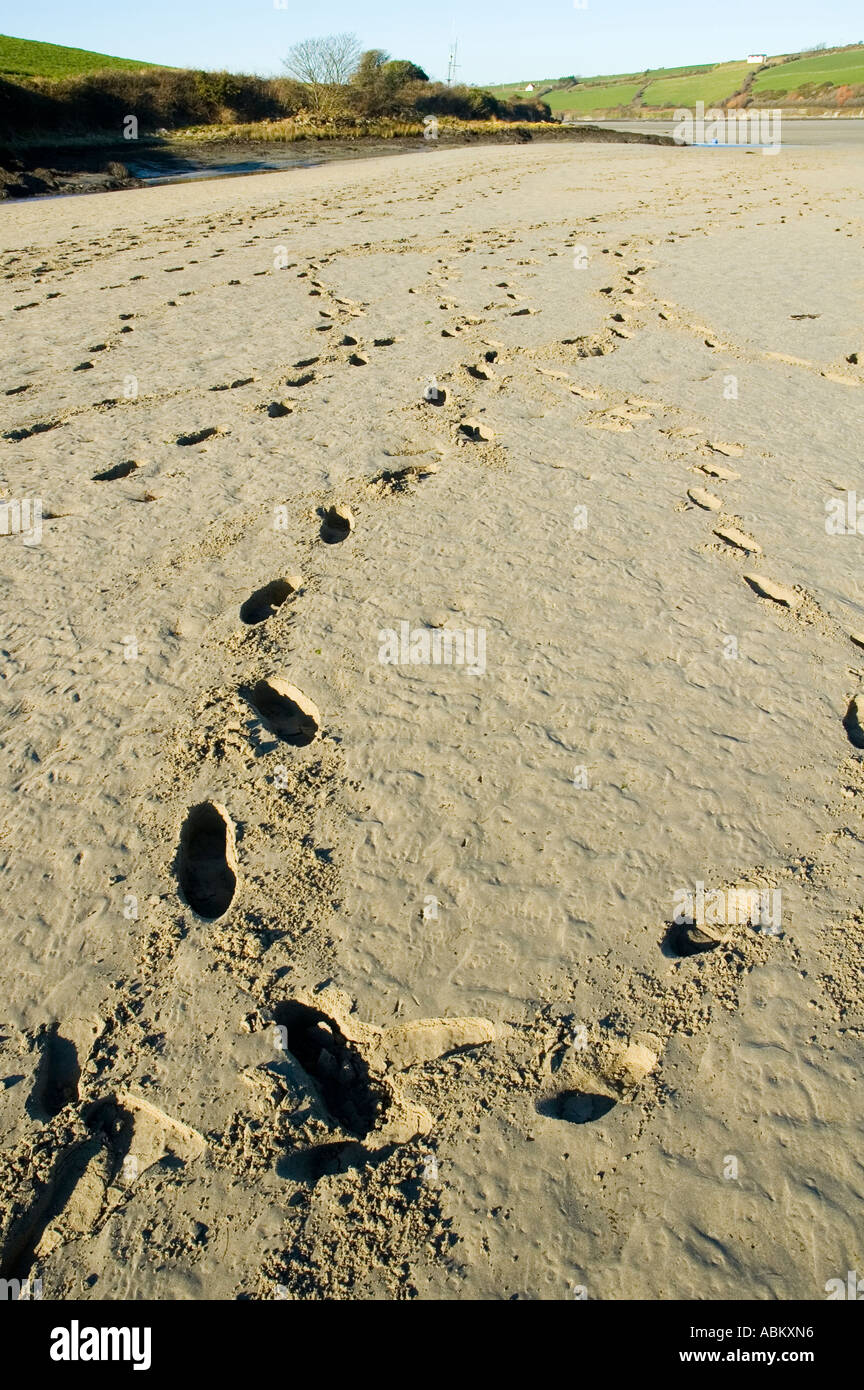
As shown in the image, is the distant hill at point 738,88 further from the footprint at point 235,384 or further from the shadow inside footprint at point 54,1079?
the shadow inside footprint at point 54,1079

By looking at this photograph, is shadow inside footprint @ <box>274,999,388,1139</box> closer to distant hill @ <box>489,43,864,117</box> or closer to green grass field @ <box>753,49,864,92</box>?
distant hill @ <box>489,43,864,117</box>

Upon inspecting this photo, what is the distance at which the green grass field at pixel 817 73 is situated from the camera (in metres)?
48.8

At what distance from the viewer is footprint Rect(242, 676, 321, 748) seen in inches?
109

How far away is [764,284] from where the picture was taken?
7828mm

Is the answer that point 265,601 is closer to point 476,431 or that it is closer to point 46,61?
point 476,431

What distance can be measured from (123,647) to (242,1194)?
→ 2040 mm

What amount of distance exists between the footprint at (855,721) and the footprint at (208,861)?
2003mm

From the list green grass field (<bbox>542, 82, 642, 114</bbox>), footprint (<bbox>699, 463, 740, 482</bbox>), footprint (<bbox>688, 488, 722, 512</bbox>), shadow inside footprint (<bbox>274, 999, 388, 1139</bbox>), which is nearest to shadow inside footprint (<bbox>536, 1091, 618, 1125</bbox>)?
shadow inside footprint (<bbox>274, 999, 388, 1139</bbox>)

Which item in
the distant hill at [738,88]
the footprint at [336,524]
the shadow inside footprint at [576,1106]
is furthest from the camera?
the distant hill at [738,88]

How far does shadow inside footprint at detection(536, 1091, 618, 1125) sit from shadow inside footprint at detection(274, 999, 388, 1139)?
0.36 meters

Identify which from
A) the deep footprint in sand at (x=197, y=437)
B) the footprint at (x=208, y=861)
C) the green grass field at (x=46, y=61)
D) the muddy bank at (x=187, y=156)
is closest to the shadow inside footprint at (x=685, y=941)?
the footprint at (x=208, y=861)

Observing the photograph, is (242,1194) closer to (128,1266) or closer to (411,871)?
(128,1266)

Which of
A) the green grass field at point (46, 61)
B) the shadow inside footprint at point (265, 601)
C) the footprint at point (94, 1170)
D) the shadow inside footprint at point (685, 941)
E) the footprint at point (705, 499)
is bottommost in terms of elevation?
the footprint at point (94, 1170)

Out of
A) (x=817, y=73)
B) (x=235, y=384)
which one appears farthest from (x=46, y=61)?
(x=817, y=73)
